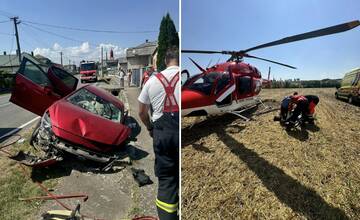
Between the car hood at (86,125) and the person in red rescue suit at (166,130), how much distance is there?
2.00 meters

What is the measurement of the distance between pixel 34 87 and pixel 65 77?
67cm

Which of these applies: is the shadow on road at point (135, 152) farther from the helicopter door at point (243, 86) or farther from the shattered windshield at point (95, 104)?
the helicopter door at point (243, 86)

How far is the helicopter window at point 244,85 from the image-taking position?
4.70m

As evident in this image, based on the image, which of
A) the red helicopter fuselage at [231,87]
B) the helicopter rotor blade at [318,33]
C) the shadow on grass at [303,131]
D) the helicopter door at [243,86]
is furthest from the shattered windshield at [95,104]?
the helicopter rotor blade at [318,33]

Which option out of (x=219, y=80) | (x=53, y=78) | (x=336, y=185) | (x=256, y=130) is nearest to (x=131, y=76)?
(x=53, y=78)

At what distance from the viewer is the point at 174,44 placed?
1271 mm

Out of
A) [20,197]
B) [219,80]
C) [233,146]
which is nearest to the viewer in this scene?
[233,146]

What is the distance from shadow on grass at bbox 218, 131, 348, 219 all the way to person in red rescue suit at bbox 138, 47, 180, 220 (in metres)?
0.40

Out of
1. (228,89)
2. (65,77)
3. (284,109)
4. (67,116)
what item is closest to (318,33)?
(284,109)

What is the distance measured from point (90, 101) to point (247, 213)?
9.98 feet

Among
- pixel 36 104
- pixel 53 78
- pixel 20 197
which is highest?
pixel 53 78

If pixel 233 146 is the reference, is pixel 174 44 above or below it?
above

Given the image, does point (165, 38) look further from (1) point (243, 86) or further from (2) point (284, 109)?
(1) point (243, 86)

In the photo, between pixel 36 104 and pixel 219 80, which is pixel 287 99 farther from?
pixel 36 104
